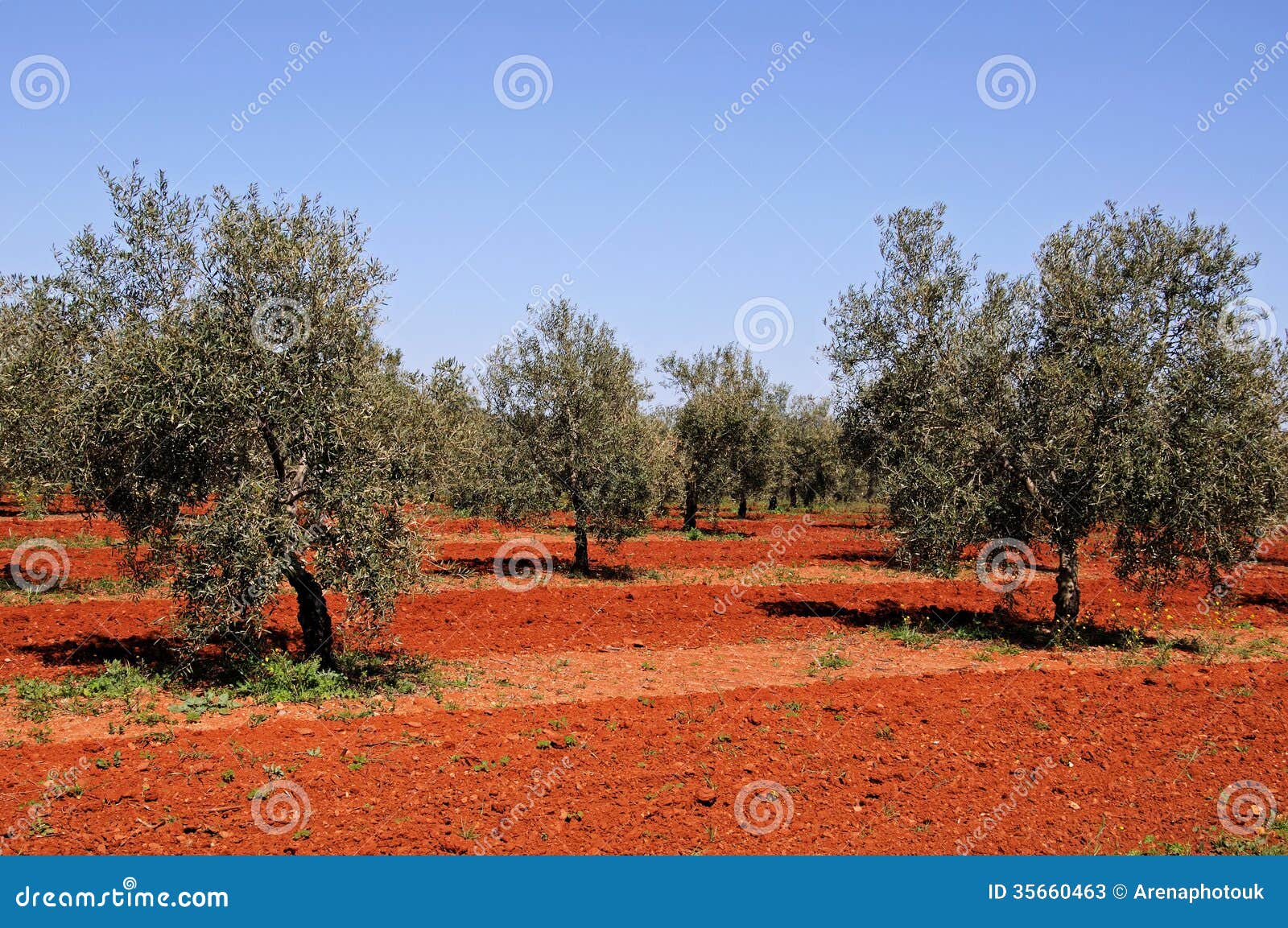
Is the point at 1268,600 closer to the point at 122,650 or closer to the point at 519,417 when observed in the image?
the point at 519,417

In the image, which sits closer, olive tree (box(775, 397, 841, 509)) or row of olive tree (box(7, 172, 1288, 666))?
row of olive tree (box(7, 172, 1288, 666))

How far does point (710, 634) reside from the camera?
66.7 feet

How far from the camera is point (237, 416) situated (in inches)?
517

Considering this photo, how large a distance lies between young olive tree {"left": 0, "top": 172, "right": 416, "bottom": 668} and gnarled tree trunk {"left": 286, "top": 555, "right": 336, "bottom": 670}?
0.31 metres

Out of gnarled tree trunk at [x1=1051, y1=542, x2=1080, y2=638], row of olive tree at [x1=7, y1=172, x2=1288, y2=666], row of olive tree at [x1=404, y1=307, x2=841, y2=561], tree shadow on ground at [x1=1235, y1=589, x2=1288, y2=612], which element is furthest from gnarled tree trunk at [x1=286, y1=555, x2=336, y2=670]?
tree shadow on ground at [x1=1235, y1=589, x2=1288, y2=612]

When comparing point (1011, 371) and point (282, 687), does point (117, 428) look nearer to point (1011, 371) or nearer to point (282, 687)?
point (282, 687)

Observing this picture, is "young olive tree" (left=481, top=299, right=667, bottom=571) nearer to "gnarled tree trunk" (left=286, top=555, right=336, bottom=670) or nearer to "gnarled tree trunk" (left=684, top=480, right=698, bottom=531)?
"gnarled tree trunk" (left=286, top=555, right=336, bottom=670)

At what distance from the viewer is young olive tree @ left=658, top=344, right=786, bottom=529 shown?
47000 mm

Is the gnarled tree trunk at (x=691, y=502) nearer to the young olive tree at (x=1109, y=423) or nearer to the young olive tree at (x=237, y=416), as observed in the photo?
the young olive tree at (x=1109, y=423)

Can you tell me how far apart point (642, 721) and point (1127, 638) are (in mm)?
13750

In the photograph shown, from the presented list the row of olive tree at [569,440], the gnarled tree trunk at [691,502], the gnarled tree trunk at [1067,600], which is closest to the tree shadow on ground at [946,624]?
the gnarled tree trunk at [1067,600]

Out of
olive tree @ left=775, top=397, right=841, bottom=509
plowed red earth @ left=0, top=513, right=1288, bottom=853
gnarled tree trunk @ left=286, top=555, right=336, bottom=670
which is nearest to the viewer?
plowed red earth @ left=0, top=513, right=1288, bottom=853

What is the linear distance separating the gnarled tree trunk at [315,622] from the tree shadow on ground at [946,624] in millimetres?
12069

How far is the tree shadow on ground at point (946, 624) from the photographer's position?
2053 centimetres
